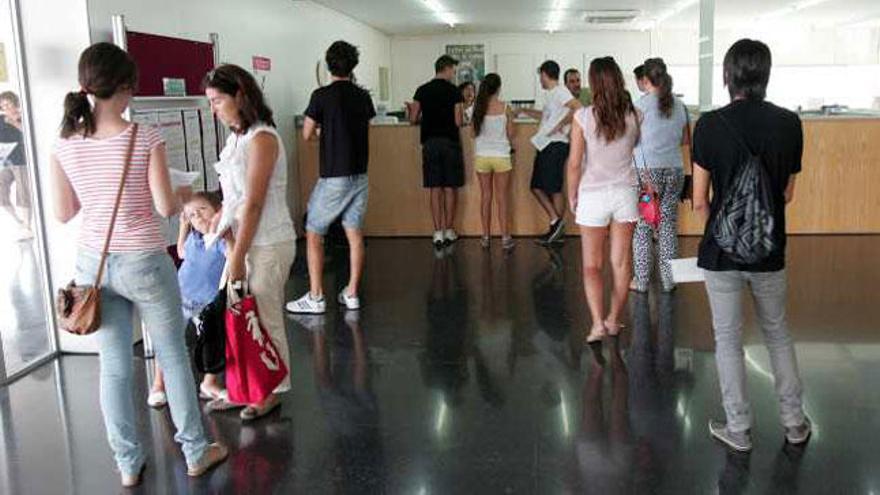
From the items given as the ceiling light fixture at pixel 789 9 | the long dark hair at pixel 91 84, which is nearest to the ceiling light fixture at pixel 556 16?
the ceiling light fixture at pixel 789 9

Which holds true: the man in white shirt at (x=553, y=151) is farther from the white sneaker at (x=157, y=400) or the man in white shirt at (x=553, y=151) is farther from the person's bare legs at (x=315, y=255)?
the white sneaker at (x=157, y=400)

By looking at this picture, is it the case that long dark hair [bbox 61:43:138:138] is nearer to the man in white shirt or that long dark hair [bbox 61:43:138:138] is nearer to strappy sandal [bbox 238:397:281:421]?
strappy sandal [bbox 238:397:281:421]

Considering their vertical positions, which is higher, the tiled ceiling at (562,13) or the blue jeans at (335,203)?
the tiled ceiling at (562,13)

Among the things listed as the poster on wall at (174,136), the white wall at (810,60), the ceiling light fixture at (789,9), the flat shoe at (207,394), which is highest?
the ceiling light fixture at (789,9)

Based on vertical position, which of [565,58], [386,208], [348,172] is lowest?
[386,208]

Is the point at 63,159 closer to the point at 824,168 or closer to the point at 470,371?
the point at 470,371

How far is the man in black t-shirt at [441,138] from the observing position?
20.7ft

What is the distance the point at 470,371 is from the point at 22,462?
1776 mm

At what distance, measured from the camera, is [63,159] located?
2.33 m

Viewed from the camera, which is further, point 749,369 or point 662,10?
point 662,10

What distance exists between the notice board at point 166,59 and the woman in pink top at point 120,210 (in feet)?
5.62

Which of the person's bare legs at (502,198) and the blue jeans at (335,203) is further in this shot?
the person's bare legs at (502,198)

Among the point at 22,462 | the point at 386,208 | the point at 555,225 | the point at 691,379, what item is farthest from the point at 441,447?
the point at 386,208

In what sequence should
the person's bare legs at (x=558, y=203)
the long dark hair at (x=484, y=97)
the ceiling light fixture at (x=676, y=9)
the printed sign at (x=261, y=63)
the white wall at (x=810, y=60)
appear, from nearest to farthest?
1. the long dark hair at (x=484, y=97)
2. the printed sign at (x=261, y=63)
3. the person's bare legs at (x=558, y=203)
4. the ceiling light fixture at (x=676, y=9)
5. the white wall at (x=810, y=60)
